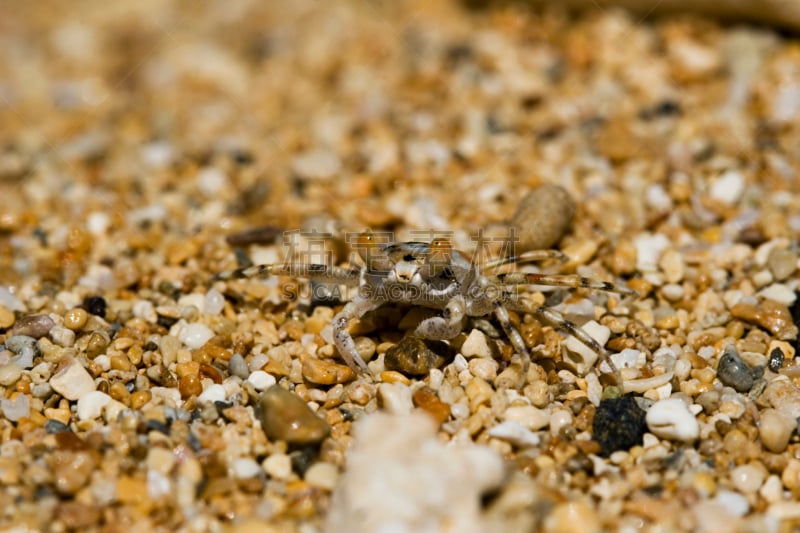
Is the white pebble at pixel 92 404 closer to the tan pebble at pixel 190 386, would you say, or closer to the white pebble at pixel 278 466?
the tan pebble at pixel 190 386

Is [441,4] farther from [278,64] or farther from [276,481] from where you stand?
[276,481]

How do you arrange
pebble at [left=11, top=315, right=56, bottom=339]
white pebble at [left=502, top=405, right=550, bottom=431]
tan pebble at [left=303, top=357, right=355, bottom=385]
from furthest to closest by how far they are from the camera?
→ pebble at [left=11, top=315, right=56, bottom=339] < tan pebble at [left=303, top=357, right=355, bottom=385] < white pebble at [left=502, top=405, right=550, bottom=431]

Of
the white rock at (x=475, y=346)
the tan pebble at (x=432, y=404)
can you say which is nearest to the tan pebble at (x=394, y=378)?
the tan pebble at (x=432, y=404)

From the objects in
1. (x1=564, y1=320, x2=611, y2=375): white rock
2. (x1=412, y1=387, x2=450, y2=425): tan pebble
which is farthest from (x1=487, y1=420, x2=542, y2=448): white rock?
(x1=564, y1=320, x2=611, y2=375): white rock

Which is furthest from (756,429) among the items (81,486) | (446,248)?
(81,486)

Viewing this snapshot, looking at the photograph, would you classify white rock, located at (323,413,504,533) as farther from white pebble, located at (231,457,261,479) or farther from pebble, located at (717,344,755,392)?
pebble, located at (717,344,755,392)

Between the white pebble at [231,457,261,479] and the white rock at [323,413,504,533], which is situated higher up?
the white rock at [323,413,504,533]

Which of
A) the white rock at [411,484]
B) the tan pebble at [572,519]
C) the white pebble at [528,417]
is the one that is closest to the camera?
the white rock at [411,484]
